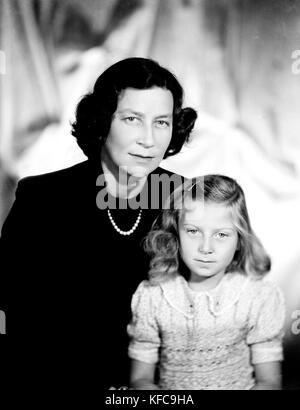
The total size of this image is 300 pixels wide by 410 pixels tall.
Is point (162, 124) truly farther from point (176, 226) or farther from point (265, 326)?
point (265, 326)

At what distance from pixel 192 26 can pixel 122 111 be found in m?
0.35

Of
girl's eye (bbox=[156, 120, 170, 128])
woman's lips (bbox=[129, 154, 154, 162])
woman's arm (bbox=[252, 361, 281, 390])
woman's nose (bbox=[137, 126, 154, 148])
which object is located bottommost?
woman's arm (bbox=[252, 361, 281, 390])

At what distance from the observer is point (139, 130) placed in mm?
1594

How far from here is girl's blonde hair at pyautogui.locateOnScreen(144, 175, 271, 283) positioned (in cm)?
163

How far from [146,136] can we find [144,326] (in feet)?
1.86

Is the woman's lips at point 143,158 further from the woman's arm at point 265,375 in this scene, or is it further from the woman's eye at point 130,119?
the woman's arm at point 265,375

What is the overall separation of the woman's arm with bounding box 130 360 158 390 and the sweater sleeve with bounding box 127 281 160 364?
16 millimetres

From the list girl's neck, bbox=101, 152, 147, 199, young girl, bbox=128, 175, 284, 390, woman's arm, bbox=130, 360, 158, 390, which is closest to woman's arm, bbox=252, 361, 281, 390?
young girl, bbox=128, 175, 284, 390

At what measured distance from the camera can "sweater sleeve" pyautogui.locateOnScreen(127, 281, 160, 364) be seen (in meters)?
1.63

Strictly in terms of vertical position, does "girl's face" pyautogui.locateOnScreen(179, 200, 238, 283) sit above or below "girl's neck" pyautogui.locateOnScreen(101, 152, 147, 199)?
below

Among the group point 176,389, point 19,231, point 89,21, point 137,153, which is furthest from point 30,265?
point 89,21

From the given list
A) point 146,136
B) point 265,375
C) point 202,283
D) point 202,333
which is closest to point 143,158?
point 146,136

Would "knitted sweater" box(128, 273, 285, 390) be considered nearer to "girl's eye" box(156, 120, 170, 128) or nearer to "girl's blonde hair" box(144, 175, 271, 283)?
"girl's blonde hair" box(144, 175, 271, 283)

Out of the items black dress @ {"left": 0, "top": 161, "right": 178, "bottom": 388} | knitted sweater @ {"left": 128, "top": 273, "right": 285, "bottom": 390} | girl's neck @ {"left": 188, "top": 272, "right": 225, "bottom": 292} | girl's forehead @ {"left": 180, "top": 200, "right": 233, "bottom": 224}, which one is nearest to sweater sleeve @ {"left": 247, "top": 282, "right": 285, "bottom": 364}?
knitted sweater @ {"left": 128, "top": 273, "right": 285, "bottom": 390}
